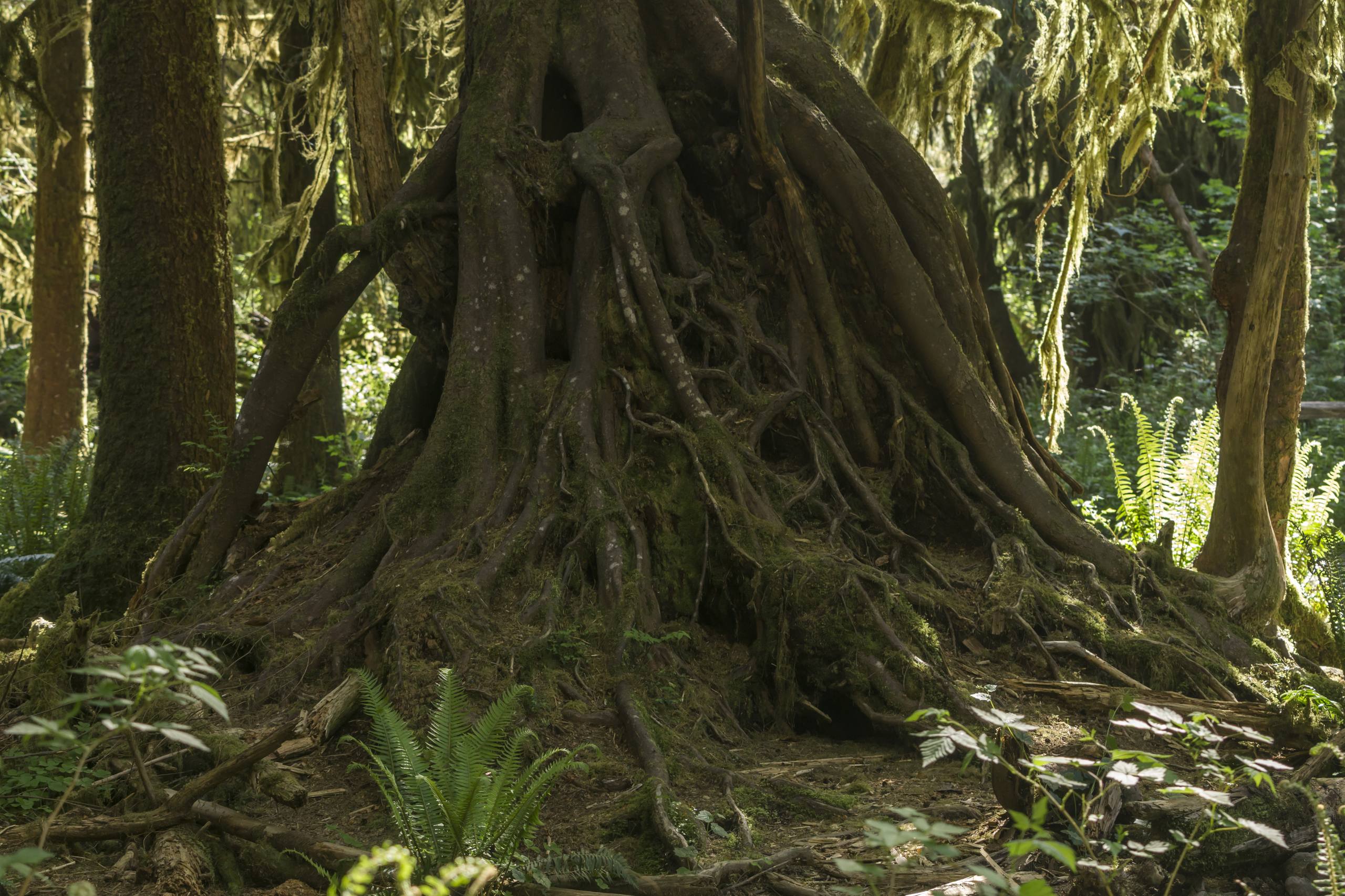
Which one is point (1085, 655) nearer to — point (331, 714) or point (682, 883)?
point (682, 883)

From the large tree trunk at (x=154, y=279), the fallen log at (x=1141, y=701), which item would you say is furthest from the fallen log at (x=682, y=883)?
the large tree trunk at (x=154, y=279)

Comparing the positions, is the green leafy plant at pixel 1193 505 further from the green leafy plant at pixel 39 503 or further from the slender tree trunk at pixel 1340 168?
the slender tree trunk at pixel 1340 168

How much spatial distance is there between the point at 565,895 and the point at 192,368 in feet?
17.3

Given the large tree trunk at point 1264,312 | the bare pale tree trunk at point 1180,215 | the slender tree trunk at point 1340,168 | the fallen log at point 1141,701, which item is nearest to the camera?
the fallen log at point 1141,701

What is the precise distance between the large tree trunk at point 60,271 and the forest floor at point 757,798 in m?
10.3

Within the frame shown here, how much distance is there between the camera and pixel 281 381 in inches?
239

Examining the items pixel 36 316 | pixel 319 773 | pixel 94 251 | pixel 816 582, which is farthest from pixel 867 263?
pixel 94 251

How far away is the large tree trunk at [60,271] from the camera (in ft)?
41.3

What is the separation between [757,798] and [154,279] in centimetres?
534

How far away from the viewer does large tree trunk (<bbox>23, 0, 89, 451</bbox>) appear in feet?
41.3

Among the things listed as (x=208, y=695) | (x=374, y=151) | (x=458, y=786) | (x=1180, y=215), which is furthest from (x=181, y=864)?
(x=1180, y=215)

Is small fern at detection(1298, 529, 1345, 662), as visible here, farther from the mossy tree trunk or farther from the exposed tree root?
the mossy tree trunk

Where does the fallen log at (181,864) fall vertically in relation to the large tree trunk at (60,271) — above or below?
below

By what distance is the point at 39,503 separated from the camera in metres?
8.78
